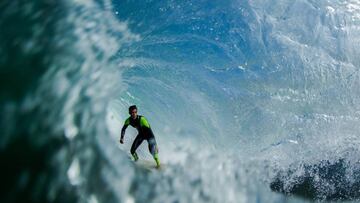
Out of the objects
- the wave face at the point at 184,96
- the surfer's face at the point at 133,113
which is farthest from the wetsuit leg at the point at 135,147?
the surfer's face at the point at 133,113

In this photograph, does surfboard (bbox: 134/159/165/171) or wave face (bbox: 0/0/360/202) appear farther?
surfboard (bbox: 134/159/165/171)

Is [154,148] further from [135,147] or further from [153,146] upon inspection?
[135,147]

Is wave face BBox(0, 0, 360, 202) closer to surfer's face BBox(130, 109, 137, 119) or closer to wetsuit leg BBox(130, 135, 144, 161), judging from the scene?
wetsuit leg BBox(130, 135, 144, 161)

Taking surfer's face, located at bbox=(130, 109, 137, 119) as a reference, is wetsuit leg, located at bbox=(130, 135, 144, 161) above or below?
below

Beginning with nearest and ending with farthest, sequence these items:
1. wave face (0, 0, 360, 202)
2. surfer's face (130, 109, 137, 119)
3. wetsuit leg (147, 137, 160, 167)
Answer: wave face (0, 0, 360, 202)
surfer's face (130, 109, 137, 119)
wetsuit leg (147, 137, 160, 167)

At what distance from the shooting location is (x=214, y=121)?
9555 mm

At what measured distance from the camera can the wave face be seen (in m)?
5.29

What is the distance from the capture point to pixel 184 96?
371 inches

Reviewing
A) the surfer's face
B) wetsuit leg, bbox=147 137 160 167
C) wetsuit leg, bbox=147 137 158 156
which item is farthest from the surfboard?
the surfer's face

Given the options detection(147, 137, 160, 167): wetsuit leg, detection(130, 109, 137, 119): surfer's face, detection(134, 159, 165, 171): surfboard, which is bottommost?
detection(134, 159, 165, 171): surfboard

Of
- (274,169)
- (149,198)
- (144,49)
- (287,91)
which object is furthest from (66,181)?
(274,169)

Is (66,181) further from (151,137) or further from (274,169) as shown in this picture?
(274,169)

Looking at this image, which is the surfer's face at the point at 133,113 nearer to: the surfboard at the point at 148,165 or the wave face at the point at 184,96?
the wave face at the point at 184,96

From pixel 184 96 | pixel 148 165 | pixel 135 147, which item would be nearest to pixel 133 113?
pixel 135 147
